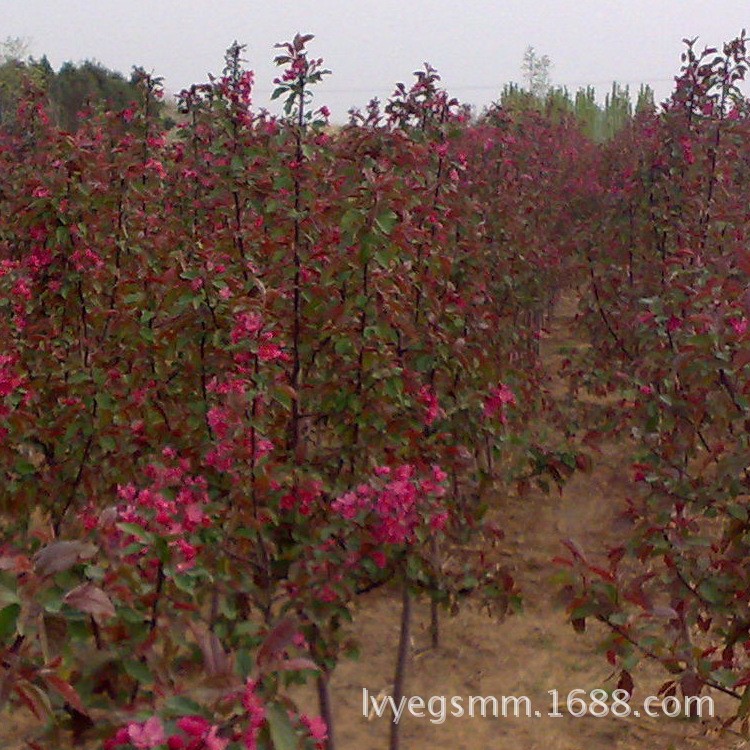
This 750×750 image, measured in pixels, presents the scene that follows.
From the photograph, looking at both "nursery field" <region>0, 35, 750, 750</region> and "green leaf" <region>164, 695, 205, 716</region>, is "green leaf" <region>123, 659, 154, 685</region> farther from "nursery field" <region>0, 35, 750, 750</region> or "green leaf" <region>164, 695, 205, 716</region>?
"green leaf" <region>164, 695, 205, 716</region>

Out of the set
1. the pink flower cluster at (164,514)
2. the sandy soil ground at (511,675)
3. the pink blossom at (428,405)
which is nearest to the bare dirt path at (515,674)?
the sandy soil ground at (511,675)

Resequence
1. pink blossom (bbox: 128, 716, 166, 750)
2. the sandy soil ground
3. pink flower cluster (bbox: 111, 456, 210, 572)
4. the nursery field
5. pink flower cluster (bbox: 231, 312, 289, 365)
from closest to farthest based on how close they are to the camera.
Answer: pink blossom (bbox: 128, 716, 166, 750)
the nursery field
pink flower cluster (bbox: 111, 456, 210, 572)
pink flower cluster (bbox: 231, 312, 289, 365)
the sandy soil ground

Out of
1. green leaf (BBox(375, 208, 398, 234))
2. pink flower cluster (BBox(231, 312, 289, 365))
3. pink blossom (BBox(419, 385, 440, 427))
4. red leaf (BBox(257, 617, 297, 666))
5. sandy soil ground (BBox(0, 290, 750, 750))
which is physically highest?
green leaf (BBox(375, 208, 398, 234))

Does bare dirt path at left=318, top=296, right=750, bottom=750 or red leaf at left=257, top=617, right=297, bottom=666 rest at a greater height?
red leaf at left=257, top=617, right=297, bottom=666

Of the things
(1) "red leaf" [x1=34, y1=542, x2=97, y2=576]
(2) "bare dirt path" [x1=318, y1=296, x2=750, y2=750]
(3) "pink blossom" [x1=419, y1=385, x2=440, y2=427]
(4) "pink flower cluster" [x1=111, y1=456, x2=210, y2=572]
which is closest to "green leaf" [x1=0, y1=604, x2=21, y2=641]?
(1) "red leaf" [x1=34, y1=542, x2=97, y2=576]

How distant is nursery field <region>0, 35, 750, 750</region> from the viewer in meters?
1.77

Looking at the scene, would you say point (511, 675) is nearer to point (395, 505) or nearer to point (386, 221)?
point (395, 505)

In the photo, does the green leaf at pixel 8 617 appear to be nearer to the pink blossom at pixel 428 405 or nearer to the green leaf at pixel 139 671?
the green leaf at pixel 139 671

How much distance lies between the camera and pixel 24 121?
23.5 ft

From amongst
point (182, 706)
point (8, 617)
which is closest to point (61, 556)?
point (8, 617)

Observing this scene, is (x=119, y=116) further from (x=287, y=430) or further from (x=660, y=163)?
(x=660, y=163)

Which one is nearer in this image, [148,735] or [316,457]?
[148,735]

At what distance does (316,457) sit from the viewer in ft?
10.7

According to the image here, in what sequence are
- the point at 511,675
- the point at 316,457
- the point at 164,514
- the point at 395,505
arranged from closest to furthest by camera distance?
the point at 164,514
the point at 395,505
the point at 316,457
the point at 511,675
